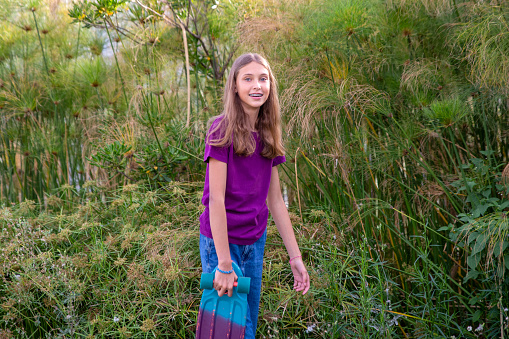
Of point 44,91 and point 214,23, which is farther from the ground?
point 214,23

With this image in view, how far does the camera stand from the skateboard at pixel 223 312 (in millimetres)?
1465

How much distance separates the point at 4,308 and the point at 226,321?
1311 mm

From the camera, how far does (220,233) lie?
1.44 m

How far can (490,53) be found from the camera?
2174 millimetres

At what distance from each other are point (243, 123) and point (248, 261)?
0.48 meters

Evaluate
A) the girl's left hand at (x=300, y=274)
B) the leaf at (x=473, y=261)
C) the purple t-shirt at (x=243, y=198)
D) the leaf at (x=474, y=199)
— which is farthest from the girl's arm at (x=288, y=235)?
the leaf at (x=474, y=199)

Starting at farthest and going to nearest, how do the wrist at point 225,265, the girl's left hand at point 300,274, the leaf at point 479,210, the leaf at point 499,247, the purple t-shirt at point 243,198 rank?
1. the leaf at point 479,210
2. the leaf at point 499,247
3. the girl's left hand at point 300,274
4. the purple t-shirt at point 243,198
5. the wrist at point 225,265

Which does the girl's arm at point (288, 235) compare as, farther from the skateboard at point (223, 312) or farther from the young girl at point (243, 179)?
the skateboard at point (223, 312)

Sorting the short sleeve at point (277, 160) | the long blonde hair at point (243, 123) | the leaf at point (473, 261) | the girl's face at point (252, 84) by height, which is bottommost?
the leaf at point (473, 261)

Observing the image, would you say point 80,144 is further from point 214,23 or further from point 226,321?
point 226,321

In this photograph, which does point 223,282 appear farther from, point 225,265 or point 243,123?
point 243,123

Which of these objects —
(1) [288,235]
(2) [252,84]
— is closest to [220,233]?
(1) [288,235]

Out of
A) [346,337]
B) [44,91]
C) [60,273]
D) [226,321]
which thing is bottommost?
[346,337]

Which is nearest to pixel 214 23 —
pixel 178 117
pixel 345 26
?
pixel 178 117
